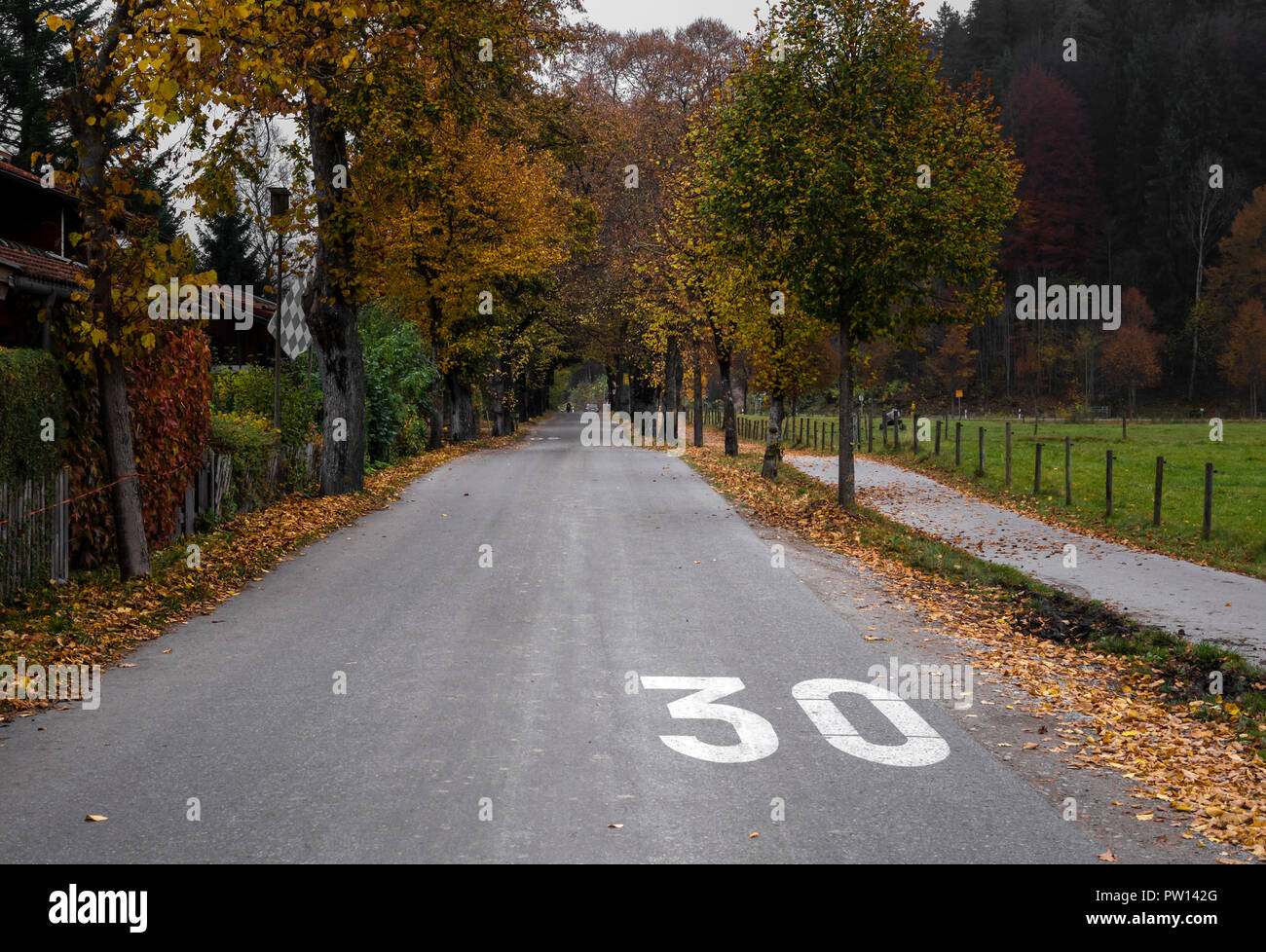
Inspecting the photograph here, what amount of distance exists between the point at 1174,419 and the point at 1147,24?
132 ft

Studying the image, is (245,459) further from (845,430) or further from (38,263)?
(38,263)

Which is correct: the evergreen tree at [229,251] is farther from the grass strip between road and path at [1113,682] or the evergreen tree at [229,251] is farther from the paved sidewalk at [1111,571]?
the grass strip between road and path at [1113,682]

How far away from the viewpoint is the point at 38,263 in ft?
76.6

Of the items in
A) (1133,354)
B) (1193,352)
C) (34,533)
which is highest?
(1193,352)

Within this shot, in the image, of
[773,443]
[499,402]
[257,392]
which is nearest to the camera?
[257,392]

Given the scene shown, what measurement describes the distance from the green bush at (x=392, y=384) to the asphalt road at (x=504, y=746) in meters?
14.1

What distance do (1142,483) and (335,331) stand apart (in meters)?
17.5

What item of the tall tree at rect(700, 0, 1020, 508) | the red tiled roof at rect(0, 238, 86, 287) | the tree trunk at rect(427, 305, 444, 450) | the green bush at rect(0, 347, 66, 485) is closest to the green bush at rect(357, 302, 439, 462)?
the tree trunk at rect(427, 305, 444, 450)

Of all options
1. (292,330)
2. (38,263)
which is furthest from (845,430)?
(38,263)

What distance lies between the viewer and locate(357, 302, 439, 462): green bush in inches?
1062

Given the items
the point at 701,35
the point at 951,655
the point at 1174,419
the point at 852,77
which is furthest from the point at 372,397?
the point at 1174,419

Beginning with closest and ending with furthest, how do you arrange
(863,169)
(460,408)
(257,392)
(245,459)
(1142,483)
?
(245,459) → (863,169) → (257,392) → (1142,483) → (460,408)

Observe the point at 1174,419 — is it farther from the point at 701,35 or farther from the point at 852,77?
the point at 852,77

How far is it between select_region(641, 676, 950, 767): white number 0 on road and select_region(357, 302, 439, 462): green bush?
1692cm
